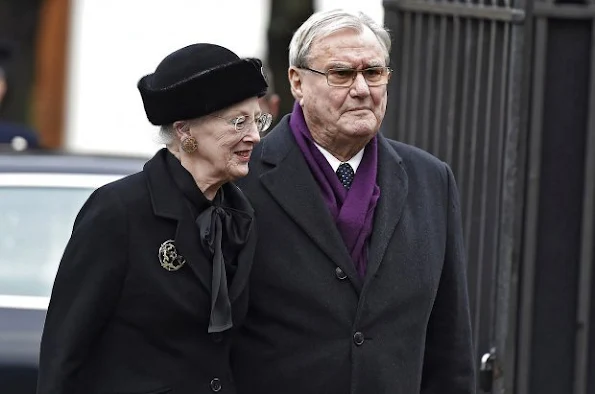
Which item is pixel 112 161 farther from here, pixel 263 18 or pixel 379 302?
pixel 263 18

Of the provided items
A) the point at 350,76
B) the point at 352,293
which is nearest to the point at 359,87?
the point at 350,76

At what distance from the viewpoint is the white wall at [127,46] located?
15.3m

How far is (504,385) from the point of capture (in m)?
5.20

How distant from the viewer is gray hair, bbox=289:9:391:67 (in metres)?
4.43

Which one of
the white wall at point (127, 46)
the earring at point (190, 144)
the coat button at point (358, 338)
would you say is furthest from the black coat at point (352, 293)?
the white wall at point (127, 46)

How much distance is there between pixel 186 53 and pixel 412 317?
35.7 inches

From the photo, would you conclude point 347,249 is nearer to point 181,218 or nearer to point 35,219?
point 181,218

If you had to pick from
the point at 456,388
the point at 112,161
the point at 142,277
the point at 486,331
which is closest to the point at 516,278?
the point at 486,331

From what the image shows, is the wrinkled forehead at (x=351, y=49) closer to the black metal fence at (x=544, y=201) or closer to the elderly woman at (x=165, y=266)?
the elderly woman at (x=165, y=266)

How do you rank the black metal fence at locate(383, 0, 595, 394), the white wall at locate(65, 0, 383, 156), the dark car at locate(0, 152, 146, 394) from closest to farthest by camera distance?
the black metal fence at locate(383, 0, 595, 394)
the dark car at locate(0, 152, 146, 394)
the white wall at locate(65, 0, 383, 156)

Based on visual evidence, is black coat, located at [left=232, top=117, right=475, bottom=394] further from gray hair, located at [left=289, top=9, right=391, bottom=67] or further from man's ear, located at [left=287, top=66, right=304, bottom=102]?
gray hair, located at [left=289, top=9, right=391, bottom=67]

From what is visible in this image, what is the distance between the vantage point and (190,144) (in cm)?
413

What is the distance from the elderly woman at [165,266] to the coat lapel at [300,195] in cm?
31

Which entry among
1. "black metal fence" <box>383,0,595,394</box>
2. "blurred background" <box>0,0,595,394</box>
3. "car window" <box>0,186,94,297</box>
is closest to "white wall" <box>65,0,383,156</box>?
"car window" <box>0,186,94,297</box>
